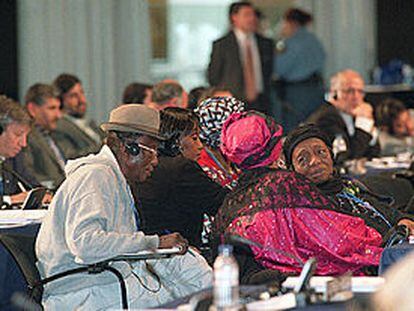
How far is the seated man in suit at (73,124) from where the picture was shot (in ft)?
29.6

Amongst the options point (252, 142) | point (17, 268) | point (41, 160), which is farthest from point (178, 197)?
point (41, 160)

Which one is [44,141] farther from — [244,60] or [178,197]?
[244,60]

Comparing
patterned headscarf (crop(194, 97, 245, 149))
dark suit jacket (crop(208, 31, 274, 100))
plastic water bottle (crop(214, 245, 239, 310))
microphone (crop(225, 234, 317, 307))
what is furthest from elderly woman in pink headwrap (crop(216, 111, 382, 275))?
dark suit jacket (crop(208, 31, 274, 100))

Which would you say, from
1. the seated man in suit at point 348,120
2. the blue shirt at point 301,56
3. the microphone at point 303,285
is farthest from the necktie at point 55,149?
the microphone at point 303,285

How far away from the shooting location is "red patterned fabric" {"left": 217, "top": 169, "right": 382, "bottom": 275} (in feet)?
15.4

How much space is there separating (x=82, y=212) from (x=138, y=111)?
621 mm

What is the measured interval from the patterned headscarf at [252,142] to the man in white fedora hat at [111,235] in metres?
0.36

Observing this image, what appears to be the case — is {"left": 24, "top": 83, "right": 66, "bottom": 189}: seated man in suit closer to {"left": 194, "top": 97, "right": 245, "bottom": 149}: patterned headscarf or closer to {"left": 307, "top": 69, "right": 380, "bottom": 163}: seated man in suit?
{"left": 194, "top": 97, "right": 245, "bottom": 149}: patterned headscarf

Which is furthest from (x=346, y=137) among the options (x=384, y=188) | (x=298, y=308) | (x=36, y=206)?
(x=298, y=308)

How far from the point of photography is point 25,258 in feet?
15.1

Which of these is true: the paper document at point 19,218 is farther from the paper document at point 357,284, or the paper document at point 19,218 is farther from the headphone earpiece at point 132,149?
the paper document at point 357,284

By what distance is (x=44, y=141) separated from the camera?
8.43m

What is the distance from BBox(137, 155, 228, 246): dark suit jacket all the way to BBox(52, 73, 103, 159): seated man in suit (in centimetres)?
350

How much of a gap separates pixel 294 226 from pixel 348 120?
4.71m
